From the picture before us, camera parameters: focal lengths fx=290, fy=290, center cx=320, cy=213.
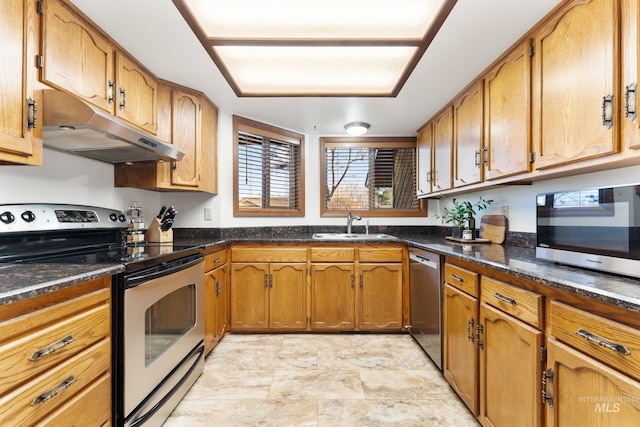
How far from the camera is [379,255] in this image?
272 centimetres

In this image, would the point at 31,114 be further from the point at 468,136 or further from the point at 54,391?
the point at 468,136

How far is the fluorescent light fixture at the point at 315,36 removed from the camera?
1.40 meters

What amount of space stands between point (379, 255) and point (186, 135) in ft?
6.43

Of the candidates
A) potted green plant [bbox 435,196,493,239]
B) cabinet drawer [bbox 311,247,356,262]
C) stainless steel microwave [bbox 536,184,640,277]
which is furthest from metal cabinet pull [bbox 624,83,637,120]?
cabinet drawer [bbox 311,247,356,262]

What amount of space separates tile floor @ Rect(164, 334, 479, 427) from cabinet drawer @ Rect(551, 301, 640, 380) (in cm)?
93

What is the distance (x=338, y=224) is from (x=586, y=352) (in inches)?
102

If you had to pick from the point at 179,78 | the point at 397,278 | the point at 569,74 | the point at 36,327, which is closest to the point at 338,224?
the point at 397,278

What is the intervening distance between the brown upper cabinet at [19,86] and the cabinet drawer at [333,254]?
6.46ft

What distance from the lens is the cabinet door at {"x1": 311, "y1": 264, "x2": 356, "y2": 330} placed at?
8.88 feet

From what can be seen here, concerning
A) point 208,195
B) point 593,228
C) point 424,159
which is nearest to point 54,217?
point 208,195

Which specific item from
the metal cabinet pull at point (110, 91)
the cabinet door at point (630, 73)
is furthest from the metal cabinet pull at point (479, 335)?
the metal cabinet pull at point (110, 91)

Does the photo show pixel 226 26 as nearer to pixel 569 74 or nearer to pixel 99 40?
pixel 99 40

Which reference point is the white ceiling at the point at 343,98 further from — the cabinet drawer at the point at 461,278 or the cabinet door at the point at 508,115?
the cabinet drawer at the point at 461,278

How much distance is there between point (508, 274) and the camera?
4.00ft
